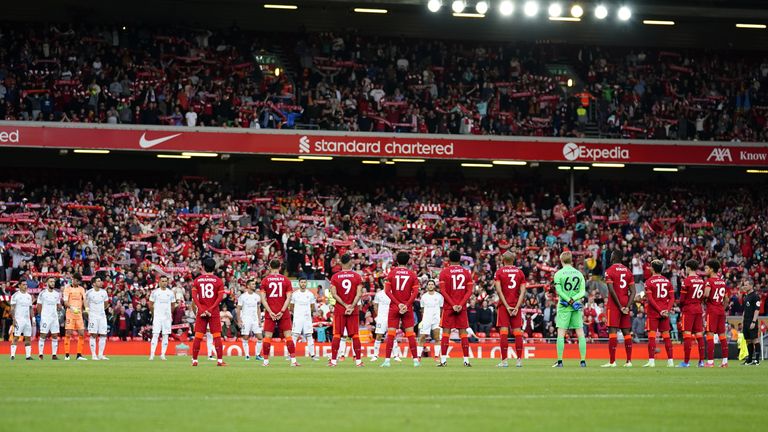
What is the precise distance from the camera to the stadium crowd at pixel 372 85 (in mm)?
45875

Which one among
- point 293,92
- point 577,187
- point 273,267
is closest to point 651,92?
point 577,187

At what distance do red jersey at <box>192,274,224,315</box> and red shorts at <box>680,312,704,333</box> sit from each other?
9836 mm

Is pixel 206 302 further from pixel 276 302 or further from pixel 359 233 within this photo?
pixel 359 233

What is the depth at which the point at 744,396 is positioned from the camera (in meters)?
16.3

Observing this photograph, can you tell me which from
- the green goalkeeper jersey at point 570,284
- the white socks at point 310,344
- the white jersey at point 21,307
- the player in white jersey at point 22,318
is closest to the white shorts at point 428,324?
the white socks at point 310,344

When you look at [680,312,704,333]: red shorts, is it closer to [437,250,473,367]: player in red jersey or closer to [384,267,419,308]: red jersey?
[437,250,473,367]: player in red jersey

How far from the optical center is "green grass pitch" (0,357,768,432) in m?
12.3

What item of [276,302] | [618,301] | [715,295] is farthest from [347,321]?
[715,295]

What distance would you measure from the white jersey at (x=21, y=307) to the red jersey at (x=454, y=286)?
12202 mm

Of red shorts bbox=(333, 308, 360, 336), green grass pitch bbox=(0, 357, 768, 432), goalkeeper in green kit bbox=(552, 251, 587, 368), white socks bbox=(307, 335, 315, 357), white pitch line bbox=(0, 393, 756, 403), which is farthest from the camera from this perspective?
white socks bbox=(307, 335, 315, 357)

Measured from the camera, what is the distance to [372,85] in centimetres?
4981

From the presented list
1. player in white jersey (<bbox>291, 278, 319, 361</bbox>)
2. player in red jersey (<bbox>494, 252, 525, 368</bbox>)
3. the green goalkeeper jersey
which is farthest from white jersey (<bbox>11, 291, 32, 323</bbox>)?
the green goalkeeper jersey

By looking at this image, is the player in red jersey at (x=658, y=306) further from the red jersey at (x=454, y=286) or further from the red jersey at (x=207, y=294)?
the red jersey at (x=207, y=294)

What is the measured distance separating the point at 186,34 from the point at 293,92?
5.25 meters
